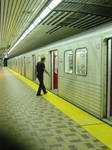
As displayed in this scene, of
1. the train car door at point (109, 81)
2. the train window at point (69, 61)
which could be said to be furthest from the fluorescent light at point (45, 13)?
the train window at point (69, 61)

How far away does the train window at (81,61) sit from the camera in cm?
448

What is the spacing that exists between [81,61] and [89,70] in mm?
529

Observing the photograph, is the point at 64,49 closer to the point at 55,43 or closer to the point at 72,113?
the point at 55,43

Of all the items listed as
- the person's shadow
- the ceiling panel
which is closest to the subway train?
the ceiling panel

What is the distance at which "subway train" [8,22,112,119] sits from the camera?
372 centimetres

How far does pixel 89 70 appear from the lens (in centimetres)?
427

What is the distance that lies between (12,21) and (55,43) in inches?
88.9

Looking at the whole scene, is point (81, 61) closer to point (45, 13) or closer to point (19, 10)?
point (45, 13)

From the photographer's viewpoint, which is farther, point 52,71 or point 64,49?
point 52,71

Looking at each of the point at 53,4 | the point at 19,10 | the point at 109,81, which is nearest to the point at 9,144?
the point at 53,4

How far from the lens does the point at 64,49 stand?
19.0ft

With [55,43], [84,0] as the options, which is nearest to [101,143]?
[84,0]

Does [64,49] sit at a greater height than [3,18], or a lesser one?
lesser

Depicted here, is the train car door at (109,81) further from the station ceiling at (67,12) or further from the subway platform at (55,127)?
the station ceiling at (67,12)
